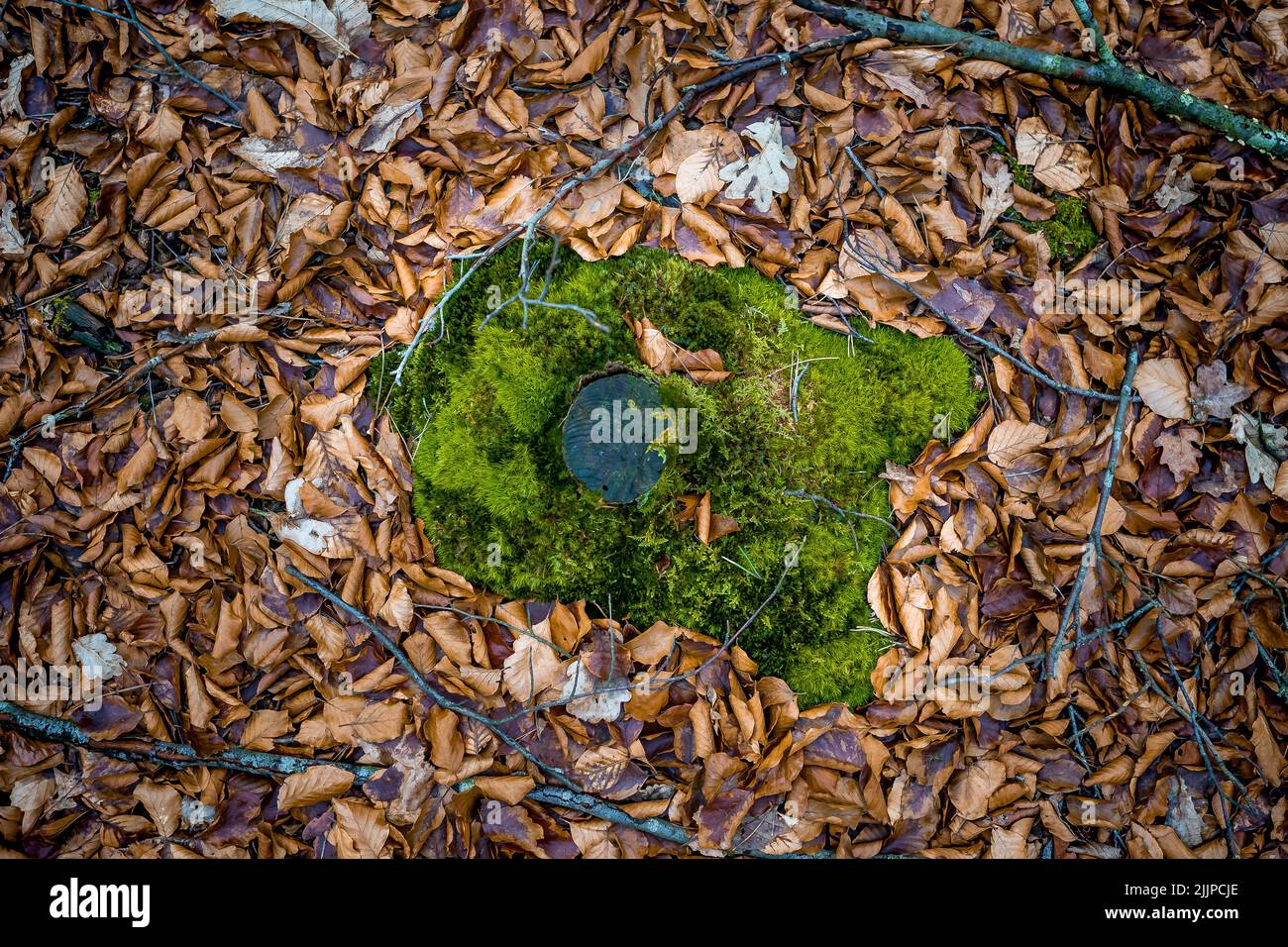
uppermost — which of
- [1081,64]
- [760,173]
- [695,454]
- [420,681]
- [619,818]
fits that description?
[1081,64]

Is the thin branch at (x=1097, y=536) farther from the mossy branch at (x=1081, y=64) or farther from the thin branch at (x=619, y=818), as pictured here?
the thin branch at (x=619, y=818)

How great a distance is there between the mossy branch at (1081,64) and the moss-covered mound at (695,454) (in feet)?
3.99

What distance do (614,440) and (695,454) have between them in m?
0.37

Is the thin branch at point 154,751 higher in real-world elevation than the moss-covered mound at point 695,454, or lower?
lower

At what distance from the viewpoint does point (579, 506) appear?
2732mm

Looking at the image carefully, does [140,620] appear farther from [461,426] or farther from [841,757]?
[841,757]

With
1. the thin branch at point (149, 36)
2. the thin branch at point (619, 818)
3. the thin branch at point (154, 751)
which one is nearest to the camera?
the thin branch at point (619, 818)

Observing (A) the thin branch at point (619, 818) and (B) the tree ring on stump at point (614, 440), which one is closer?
(B) the tree ring on stump at point (614, 440)

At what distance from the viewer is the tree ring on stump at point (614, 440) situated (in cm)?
252

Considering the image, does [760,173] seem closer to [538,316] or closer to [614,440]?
[538,316]

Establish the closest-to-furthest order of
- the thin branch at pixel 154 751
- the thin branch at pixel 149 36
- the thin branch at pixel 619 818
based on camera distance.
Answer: the thin branch at pixel 619 818 → the thin branch at pixel 154 751 → the thin branch at pixel 149 36

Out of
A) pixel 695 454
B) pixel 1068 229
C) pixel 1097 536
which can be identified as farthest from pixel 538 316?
pixel 1097 536

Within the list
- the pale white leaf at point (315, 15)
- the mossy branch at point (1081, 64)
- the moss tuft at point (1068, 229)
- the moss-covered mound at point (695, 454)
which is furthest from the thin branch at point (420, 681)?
the mossy branch at point (1081, 64)

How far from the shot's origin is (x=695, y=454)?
2713mm
